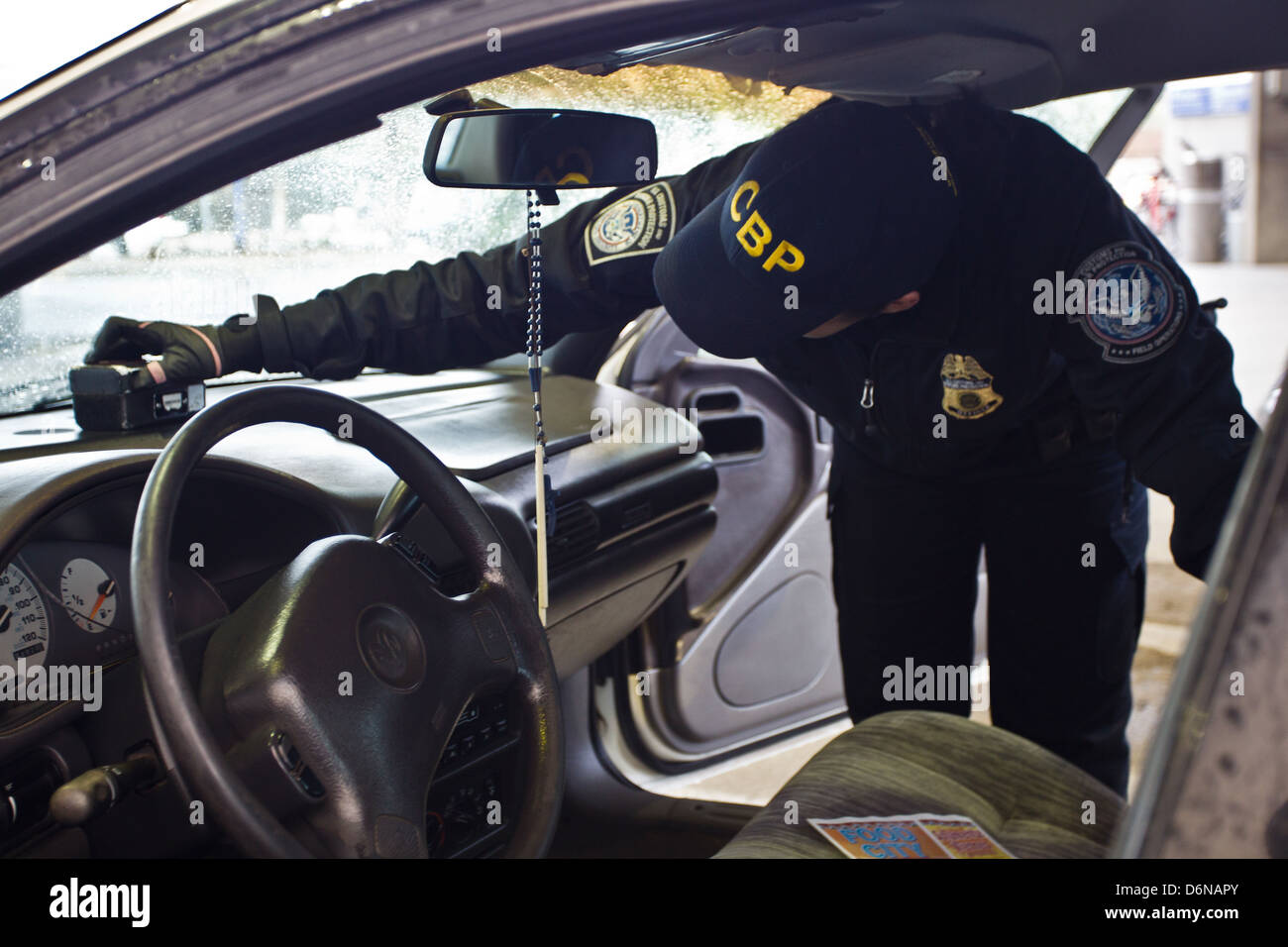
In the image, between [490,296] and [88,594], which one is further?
[490,296]

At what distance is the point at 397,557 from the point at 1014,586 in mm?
1068

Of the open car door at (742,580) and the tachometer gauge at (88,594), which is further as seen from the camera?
the open car door at (742,580)

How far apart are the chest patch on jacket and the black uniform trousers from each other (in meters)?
0.20

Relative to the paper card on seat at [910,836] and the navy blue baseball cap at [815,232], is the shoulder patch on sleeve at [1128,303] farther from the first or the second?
the paper card on seat at [910,836]

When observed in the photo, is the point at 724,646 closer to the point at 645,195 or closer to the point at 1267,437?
the point at 645,195

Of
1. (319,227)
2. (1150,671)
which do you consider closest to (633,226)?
(319,227)

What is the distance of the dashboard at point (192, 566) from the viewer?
102 cm

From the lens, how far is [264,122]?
0.74m

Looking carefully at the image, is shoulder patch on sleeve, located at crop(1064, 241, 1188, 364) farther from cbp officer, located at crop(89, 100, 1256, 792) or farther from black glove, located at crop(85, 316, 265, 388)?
black glove, located at crop(85, 316, 265, 388)

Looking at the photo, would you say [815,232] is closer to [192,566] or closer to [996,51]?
[996,51]

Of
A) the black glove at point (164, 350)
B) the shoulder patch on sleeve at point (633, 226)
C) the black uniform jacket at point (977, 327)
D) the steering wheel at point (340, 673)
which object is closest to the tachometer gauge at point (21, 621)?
the steering wheel at point (340, 673)

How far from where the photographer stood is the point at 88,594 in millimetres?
1108

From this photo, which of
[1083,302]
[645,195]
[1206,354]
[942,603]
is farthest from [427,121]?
[942,603]
